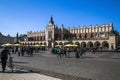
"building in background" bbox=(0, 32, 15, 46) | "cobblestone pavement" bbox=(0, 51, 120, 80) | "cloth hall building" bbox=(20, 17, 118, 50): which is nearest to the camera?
"cobblestone pavement" bbox=(0, 51, 120, 80)

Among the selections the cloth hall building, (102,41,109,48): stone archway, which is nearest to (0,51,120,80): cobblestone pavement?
(102,41,109,48): stone archway

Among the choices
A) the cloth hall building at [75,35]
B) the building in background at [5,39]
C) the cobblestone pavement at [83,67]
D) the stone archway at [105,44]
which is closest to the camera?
the cobblestone pavement at [83,67]

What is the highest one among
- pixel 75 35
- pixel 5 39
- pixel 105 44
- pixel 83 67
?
pixel 5 39

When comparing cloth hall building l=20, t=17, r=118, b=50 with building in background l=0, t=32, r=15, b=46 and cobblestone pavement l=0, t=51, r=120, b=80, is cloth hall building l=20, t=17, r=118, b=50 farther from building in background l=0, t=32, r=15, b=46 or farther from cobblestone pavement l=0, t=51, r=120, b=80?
cobblestone pavement l=0, t=51, r=120, b=80

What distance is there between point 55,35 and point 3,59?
99.5 meters

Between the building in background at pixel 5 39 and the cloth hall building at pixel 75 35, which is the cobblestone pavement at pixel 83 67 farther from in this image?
the building in background at pixel 5 39

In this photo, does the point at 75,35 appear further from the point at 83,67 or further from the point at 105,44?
the point at 83,67

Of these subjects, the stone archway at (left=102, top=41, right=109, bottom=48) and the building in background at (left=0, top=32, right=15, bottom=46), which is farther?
the building in background at (left=0, top=32, right=15, bottom=46)

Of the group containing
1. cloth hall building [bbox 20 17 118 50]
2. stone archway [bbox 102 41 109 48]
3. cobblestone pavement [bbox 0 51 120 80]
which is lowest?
cobblestone pavement [bbox 0 51 120 80]

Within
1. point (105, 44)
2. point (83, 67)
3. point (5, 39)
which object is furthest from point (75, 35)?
point (83, 67)

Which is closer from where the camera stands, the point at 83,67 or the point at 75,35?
the point at 83,67

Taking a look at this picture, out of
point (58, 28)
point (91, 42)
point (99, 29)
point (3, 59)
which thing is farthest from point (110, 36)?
point (3, 59)

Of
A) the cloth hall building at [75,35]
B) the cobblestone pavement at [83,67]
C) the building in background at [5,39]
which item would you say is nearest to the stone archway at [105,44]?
the cloth hall building at [75,35]

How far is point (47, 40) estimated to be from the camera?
110 m
